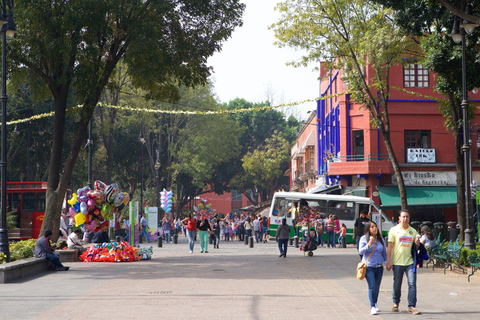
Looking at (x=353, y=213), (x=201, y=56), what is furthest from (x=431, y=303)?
(x=353, y=213)

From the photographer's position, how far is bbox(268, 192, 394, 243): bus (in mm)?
31516

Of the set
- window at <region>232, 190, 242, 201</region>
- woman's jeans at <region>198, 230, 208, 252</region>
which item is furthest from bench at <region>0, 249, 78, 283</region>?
window at <region>232, 190, 242, 201</region>

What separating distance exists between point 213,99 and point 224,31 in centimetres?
2861

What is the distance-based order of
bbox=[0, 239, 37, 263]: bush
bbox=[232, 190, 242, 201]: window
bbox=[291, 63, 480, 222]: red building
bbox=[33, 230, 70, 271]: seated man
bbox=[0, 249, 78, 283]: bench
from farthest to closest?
bbox=[232, 190, 242, 201]: window → bbox=[291, 63, 480, 222]: red building → bbox=[33, 230, 70, 271]: seated man → bbox=[0, 239, 37, 263]: bush → bbox=[0, 249, 78, 283]: bench

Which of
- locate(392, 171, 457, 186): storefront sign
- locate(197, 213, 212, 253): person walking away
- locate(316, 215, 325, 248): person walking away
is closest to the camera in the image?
locate(197, 213, 212, 253): person walking away

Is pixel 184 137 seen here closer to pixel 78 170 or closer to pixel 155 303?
pixel 78 170

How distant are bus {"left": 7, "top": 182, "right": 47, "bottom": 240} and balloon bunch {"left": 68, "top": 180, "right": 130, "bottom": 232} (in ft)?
34.1

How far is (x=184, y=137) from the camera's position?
50.7 m

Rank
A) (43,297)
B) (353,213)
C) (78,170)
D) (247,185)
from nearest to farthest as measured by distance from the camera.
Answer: (43,297) < (353,213) < (78,170) < (247,185)

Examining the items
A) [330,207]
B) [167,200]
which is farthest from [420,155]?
[167,200]

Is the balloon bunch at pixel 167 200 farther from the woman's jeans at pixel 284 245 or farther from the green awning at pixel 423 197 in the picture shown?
the woman's jeans at pixel 284 245

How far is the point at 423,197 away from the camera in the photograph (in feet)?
113

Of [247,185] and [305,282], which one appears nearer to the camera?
[305,282]

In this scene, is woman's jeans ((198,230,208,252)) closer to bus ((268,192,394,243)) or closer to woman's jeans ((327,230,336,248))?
bus ((268,192,394,243))
